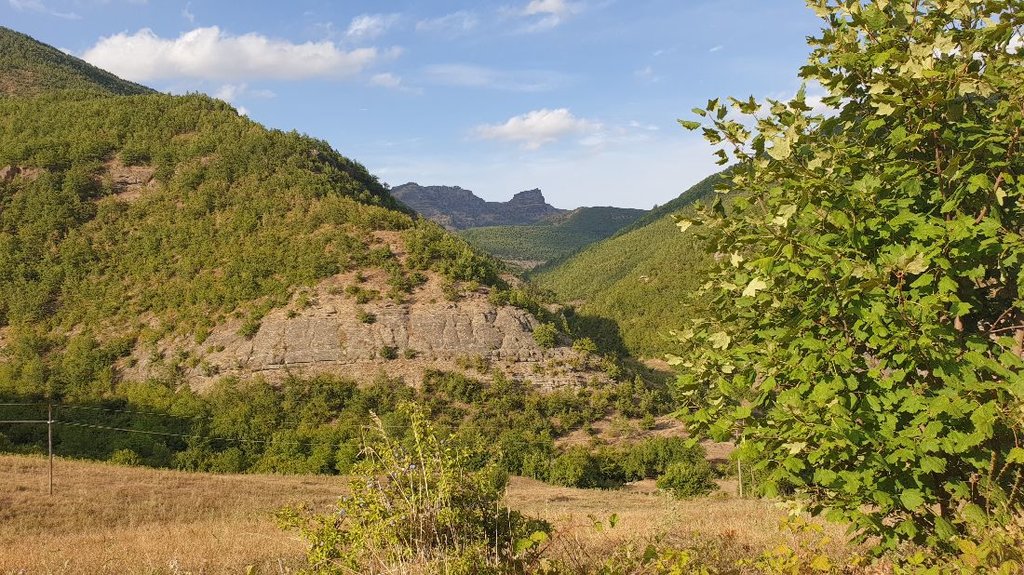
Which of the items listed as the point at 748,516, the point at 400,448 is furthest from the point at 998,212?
the point at 748,516

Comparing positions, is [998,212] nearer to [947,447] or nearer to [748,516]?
[947,447]

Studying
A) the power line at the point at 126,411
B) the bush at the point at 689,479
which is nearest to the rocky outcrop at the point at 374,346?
the power line at the point at 126,411

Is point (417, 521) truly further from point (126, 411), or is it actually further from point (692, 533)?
point (126, 411)

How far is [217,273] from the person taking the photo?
46500 millimetres

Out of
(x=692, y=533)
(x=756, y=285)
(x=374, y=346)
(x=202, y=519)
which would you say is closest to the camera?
(x=756, y=285)

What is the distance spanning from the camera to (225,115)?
65.1 meters

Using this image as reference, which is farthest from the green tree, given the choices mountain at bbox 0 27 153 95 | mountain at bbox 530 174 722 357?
mountain at bbox 0 27 153 95

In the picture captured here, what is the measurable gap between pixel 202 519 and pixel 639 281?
8605 centimetres

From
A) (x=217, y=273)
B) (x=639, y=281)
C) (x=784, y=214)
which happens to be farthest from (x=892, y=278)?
(x=639, y=281)

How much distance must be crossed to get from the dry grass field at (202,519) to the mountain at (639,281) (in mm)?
33873

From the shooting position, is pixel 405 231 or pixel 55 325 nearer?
pixel 55 325

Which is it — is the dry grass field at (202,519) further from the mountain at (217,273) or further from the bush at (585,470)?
the mountain at (217,273)

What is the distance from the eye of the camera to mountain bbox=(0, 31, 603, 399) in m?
40.4

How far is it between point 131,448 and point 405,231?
24.5 metres
